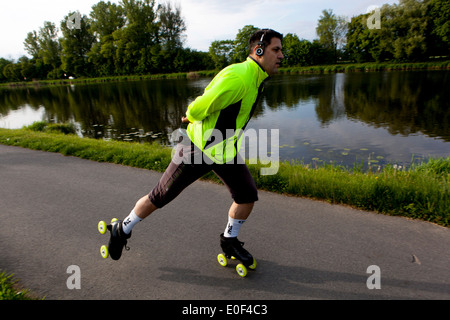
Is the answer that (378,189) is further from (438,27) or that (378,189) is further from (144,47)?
(144,47)

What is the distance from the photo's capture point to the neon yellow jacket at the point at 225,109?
2412 mm

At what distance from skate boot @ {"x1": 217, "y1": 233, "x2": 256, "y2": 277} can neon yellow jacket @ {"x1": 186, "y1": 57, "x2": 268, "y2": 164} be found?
0.91m

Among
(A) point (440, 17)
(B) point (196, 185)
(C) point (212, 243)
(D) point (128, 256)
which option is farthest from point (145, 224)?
(A) point (440, 17)

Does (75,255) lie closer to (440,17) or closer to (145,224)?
(145,224)

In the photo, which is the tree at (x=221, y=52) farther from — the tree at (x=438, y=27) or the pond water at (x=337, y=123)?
the pond water at (x=337, y=123)

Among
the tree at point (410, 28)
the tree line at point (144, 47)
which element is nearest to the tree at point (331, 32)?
the tree line at point (144, 47)

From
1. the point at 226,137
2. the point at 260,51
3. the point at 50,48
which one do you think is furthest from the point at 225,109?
the point at 50,48

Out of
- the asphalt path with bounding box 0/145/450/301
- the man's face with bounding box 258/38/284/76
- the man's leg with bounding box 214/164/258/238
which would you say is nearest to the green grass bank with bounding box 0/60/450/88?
the asphalt path with bounding box 0/145/450/301

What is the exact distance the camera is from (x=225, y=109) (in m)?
2.52

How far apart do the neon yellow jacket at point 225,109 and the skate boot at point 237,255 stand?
907 millimetres

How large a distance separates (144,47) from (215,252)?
85.4 m

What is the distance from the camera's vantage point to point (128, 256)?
323 cm
